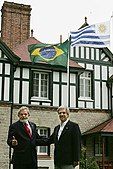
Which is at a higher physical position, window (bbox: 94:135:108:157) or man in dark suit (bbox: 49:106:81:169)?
man in dark suit (bbox: 49:106:81:169)

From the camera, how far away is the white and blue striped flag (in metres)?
16.7

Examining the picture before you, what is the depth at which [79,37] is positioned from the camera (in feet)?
56.2

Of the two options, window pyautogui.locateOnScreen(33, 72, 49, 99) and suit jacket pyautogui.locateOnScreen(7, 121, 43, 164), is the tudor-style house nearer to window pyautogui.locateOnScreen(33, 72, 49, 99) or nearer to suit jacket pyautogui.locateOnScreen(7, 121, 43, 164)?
window pyautogui.locateOnScreen(33, 72, 49, 99)

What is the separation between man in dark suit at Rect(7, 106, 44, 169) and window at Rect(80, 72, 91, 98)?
14.2m

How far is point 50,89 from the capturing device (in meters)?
19.4

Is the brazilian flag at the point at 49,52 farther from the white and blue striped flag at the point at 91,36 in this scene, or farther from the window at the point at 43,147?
the window at the point at 43,147

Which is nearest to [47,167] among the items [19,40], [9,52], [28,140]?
[9,52]

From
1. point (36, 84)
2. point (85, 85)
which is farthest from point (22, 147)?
point (85, 85)

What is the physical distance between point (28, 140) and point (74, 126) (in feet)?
2.67

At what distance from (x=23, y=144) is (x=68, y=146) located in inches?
30.0

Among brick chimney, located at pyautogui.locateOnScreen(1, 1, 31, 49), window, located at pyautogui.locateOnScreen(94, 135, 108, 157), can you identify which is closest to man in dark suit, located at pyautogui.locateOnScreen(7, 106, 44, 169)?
window, located at pyautogui.locateOnScreen(94, 135, 108, 157)

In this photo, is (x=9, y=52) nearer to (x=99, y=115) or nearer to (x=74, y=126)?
(x=99, y=115)

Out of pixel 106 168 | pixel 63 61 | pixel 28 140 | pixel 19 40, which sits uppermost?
pixel 19 40

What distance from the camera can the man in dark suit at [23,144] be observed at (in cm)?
633
